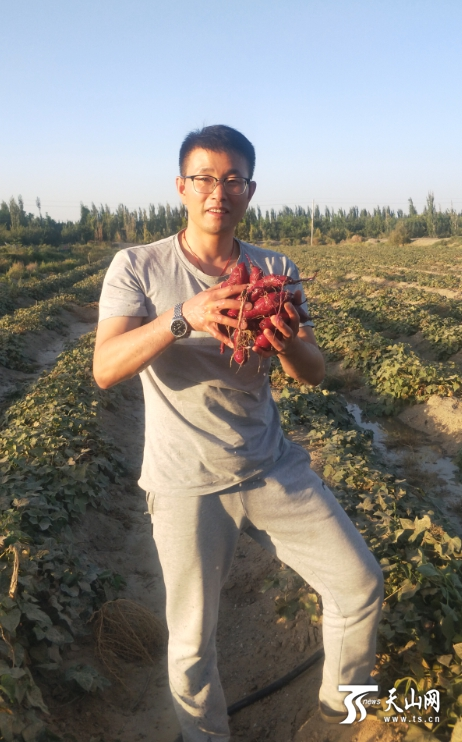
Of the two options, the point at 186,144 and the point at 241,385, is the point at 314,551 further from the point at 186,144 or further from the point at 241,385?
the point at 186,144

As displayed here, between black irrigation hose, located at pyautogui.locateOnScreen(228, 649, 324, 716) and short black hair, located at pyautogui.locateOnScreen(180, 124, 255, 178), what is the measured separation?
234 cm

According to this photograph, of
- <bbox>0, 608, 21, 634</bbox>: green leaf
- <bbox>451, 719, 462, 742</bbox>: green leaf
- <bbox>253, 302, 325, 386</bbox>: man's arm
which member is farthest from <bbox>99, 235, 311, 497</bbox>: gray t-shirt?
<bbox>451, 719, 462, 742</bbox>: green leaf

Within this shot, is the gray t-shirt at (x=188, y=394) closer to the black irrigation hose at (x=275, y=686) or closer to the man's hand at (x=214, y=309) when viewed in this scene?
the man's hand at (x=214, y=309)

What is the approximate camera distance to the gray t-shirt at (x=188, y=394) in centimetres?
199

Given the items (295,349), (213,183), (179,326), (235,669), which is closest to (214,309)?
(179,326)

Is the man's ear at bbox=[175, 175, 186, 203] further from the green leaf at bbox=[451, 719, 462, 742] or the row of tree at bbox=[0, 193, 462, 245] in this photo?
the row of tree at bbox=[0, 193, 462, 245]

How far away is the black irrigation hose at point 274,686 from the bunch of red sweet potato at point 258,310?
6.12ft

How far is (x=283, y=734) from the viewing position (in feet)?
8.54

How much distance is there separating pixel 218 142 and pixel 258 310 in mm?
695

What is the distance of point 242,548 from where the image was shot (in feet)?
14.9

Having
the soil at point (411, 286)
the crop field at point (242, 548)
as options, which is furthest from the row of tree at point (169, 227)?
the crop field at point (242, 548)

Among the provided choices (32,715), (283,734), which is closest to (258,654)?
(283,734)

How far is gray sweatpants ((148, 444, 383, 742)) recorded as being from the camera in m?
2.01

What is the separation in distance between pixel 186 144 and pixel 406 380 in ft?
21.6
